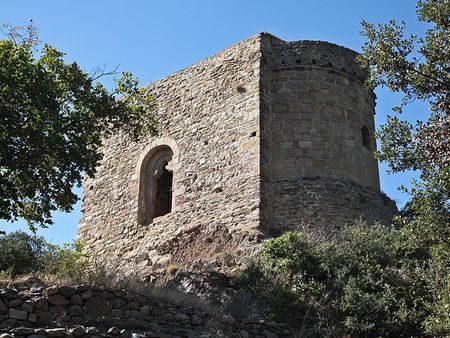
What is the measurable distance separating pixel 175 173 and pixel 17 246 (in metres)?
4.72

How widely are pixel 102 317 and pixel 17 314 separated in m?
1.22

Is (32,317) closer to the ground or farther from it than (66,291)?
closer to the ground

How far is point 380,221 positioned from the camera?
16.7m

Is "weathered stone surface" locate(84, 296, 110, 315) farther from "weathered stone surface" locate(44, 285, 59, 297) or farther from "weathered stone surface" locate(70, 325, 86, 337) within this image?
"weathered stone surface" locate(70, 325, 86, 337)

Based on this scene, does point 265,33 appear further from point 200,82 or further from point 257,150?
point 257,150

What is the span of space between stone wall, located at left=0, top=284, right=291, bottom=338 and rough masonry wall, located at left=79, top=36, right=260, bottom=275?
416 centimetres

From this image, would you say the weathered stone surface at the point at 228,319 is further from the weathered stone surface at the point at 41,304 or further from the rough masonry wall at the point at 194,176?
the rough masonry wall at the point at 194,176

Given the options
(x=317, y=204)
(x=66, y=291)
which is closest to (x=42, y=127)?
(x=66, y=291)

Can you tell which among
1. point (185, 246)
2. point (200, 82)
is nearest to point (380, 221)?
point (185, 246)

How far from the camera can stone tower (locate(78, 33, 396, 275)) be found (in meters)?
16.0

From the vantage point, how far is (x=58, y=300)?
397 inches

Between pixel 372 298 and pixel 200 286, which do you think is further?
pixel 200 286

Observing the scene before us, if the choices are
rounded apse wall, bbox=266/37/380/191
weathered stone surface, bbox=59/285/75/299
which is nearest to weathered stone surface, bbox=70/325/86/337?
weathered stone surface, bbox=59/285/75/299

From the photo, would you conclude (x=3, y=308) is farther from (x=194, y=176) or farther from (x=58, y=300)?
(x=194, y=176)
